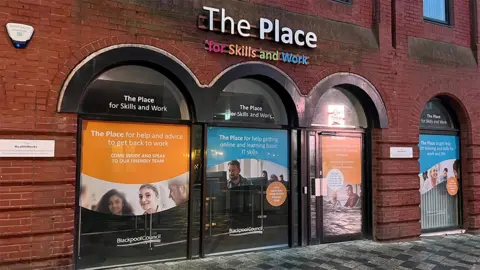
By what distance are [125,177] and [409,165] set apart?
5641mm

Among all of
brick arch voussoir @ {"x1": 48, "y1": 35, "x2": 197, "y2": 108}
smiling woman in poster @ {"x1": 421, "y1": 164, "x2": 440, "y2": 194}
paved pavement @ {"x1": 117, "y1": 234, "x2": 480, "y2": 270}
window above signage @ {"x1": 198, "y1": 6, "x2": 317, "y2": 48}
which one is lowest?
paved pavement @ {"x1": 117, "y1": 234, "x2": 480, "y2": 270}

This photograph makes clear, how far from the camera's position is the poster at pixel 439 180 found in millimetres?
8883

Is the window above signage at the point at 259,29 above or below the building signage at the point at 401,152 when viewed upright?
above

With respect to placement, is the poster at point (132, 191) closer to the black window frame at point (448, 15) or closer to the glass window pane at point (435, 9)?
the glass window pane at point (435, 9)

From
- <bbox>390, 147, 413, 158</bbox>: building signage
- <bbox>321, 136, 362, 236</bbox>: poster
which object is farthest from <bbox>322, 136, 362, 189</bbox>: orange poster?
<bbox>390, 147, 413, 158</bbox>: building signage

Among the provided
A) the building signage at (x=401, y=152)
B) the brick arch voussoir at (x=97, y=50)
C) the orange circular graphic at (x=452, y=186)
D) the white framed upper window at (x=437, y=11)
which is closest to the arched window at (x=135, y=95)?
the brick arch voussoir at (x=97, y=50)

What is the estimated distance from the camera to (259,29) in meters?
6.95

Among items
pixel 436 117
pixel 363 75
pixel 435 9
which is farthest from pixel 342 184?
pixel 435 9

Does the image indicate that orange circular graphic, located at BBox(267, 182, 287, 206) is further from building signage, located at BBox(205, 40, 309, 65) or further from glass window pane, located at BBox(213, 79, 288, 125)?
building signage, located at BBox(205, 40, 309, 65)

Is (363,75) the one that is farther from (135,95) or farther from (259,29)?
(135,95)

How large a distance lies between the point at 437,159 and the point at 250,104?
4.81 m

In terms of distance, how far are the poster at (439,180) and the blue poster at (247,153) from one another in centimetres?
356

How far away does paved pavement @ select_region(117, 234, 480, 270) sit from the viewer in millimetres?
6148

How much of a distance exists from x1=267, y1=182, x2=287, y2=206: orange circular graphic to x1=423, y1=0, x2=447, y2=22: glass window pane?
527 centimetres
